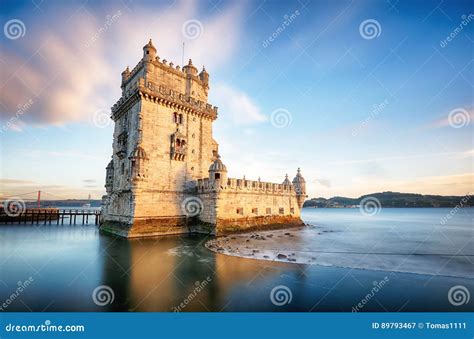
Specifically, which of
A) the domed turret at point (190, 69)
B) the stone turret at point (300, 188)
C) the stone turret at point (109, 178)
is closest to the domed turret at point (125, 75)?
the domed turret at point (190, 69)

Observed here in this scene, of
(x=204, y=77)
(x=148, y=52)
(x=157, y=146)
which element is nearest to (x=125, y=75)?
(x=148, y=52)

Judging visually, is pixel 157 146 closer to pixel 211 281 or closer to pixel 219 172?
pixel 219 172

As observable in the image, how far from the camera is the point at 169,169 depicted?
25.6 metres

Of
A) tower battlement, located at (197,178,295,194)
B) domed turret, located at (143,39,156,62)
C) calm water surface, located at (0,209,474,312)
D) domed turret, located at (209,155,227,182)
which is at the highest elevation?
domed turret, located at (143,39,156,62)

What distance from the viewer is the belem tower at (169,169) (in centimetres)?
2366

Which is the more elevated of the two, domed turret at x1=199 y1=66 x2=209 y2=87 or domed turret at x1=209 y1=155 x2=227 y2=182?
domed turret at x1=199 y1=66 x2=209 y2=87

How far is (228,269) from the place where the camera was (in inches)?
500

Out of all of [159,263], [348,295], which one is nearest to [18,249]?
[159,263]

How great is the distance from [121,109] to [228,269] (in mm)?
22975

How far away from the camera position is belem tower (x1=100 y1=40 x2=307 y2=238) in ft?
77.6

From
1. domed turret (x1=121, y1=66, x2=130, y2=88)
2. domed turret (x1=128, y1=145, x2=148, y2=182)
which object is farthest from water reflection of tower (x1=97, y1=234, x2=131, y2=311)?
domed turret (x1=121, y1=66, x2=130, y2=88)

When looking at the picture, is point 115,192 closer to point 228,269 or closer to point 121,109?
point 121,109

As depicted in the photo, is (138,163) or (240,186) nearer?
(138,163)

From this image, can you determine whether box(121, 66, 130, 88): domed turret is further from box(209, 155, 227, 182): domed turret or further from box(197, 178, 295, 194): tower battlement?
box(209, 155, 227, 182): domed turret
